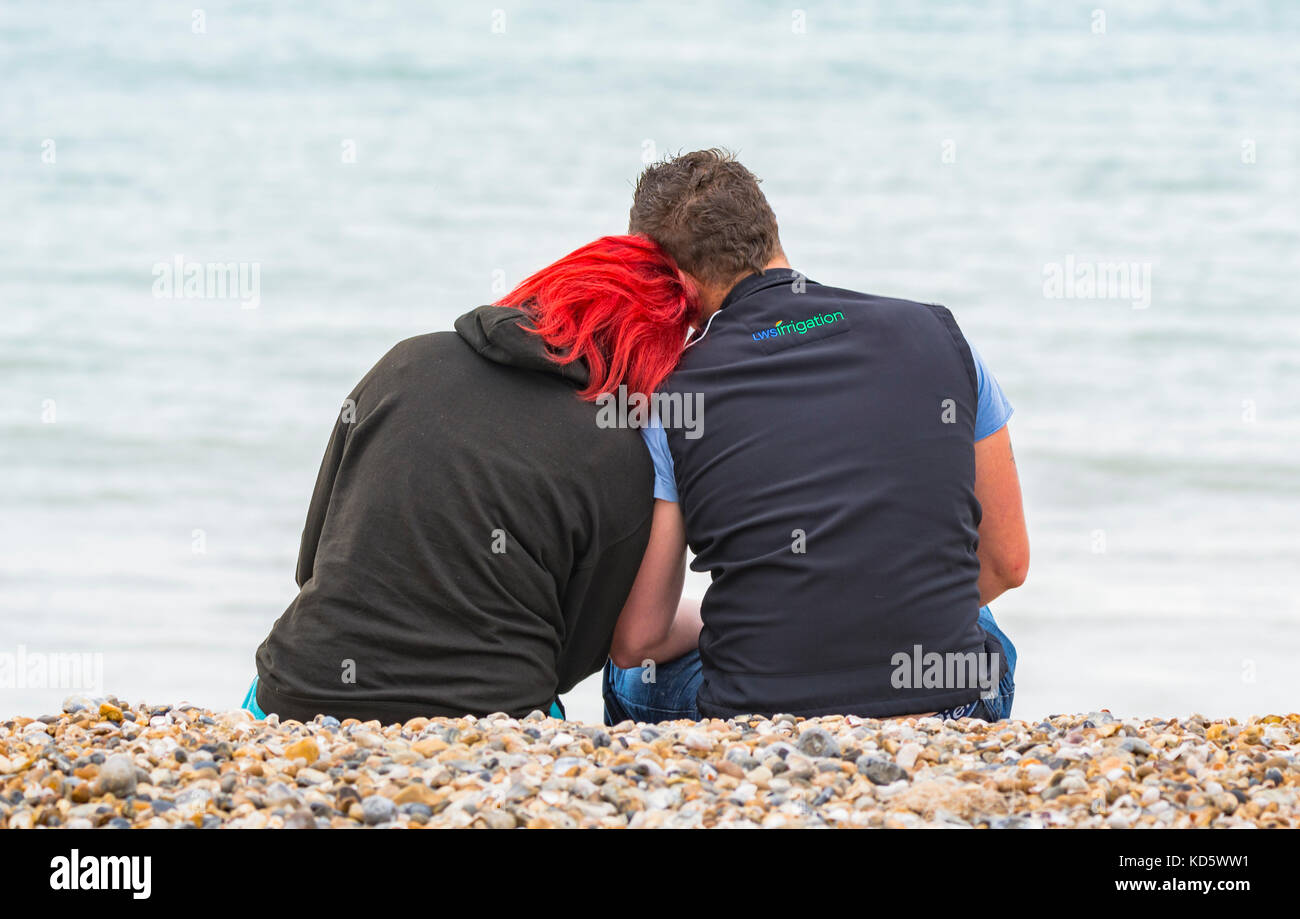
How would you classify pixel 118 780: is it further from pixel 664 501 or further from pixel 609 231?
pixel 609 231

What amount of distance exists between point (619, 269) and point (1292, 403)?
27.4 feet

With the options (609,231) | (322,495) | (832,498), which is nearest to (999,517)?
(832,498)

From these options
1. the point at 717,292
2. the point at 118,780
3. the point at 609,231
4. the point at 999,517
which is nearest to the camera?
the point at 118,780

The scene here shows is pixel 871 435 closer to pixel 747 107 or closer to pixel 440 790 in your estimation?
pixel 440 790

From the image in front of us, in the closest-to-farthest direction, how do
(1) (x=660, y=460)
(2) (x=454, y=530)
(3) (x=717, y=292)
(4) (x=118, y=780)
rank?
(4) (x=118, y=780)
(2) (x=454, y=530)
(1) (x=660, y=460)
(3) (x=717, y=292)

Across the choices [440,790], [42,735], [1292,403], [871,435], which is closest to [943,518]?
[871,435]

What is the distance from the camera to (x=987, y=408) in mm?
3119

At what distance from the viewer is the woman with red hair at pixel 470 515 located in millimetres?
2873

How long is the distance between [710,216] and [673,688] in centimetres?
116

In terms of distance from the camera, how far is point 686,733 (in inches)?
104

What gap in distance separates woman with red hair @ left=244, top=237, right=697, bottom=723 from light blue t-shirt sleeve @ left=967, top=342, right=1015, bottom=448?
72cm

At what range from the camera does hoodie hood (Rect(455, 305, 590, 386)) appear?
2.93 meters

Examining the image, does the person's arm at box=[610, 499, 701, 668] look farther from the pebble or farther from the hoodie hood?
the pebble

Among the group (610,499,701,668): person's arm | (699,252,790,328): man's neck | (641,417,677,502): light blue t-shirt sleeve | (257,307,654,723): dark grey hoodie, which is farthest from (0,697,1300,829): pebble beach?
(699,252,790,328): man's neck
